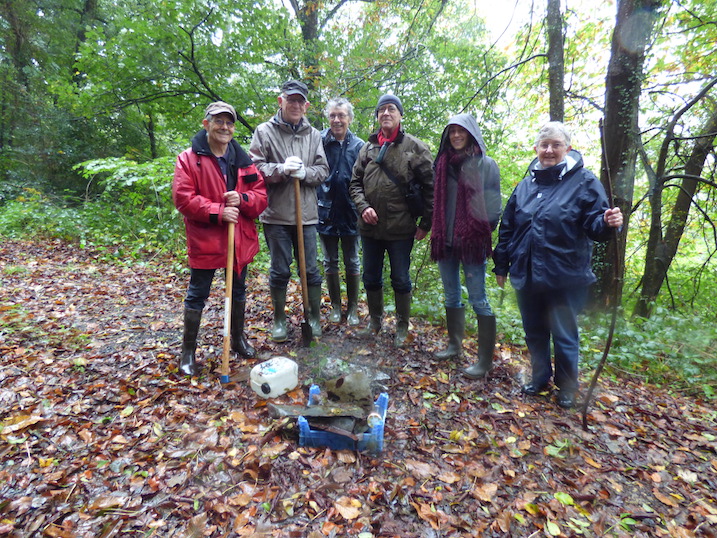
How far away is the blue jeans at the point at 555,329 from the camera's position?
2949 millimetres

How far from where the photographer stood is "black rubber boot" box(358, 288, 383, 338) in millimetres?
4211

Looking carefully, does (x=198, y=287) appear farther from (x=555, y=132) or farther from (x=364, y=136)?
(x=364, y=136)

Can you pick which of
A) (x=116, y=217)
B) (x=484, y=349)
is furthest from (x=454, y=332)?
(x=116, y=217)

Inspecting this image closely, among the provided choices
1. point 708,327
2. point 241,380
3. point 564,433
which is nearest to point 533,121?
point 708,327

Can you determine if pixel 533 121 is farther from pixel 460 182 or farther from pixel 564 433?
pixel 564 433

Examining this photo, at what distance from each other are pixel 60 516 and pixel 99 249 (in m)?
6.85

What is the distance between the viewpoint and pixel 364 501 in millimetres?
2191

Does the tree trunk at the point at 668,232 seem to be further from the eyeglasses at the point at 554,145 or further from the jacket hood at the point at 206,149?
the jacket hood at the point at 206,149

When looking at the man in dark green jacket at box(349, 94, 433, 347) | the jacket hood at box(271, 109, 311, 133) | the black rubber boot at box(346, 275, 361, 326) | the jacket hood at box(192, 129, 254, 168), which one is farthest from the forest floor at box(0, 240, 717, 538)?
the jacket hood at box(271, 109, 311, 133)

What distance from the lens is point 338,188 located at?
4.22 m

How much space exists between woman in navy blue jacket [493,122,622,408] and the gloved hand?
1.97m

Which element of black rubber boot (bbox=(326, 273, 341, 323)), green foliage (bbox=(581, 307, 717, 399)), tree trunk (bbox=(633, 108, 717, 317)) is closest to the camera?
green foliage (bbox=(581, 307, 717, 399))

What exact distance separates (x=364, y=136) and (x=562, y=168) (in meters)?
5.29

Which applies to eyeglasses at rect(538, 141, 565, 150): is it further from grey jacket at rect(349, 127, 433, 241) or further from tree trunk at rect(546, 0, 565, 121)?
tree trunk at rect(546, 0, 565, 121)
